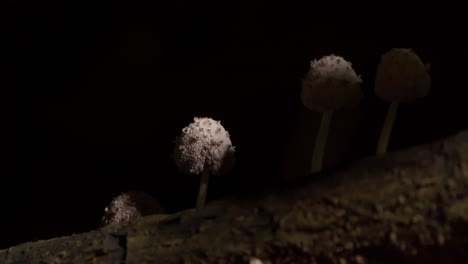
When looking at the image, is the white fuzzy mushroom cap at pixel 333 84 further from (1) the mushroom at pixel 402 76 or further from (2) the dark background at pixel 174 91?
(2) the dark background at pixel 174 91

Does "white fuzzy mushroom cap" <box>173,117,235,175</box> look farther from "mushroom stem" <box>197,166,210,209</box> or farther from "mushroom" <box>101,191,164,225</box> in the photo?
"mushroom" <box>101,191,164,225</box>

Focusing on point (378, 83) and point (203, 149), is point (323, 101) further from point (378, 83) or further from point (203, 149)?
point (203, 149)

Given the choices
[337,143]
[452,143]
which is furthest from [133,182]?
[452,143]

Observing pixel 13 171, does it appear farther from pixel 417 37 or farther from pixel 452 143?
pixel 452 143

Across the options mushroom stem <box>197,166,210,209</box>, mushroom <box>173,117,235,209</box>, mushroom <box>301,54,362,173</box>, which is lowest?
mushroom stem <box>197,166,210,209</box>

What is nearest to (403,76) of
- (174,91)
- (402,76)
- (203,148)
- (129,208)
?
(402,76)

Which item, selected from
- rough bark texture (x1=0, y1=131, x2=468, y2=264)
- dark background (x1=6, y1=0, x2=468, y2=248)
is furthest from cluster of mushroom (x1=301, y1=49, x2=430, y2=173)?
dark background (x1=6, y1=0, x2=468, y2=248)

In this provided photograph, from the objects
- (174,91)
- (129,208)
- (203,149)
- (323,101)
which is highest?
(174,91)

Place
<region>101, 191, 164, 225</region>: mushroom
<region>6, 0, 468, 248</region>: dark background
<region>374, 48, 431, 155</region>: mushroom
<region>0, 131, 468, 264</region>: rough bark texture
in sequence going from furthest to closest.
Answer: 1. <region>6, 0, 468, 248</region>: dark background
2. <region>101, 191, 164, 225</region>: mushroom
3. <region>374, 48, 431, 155</region>: mushroom
4. <region>0, 131, 468, 264</region>: rough bark texture
